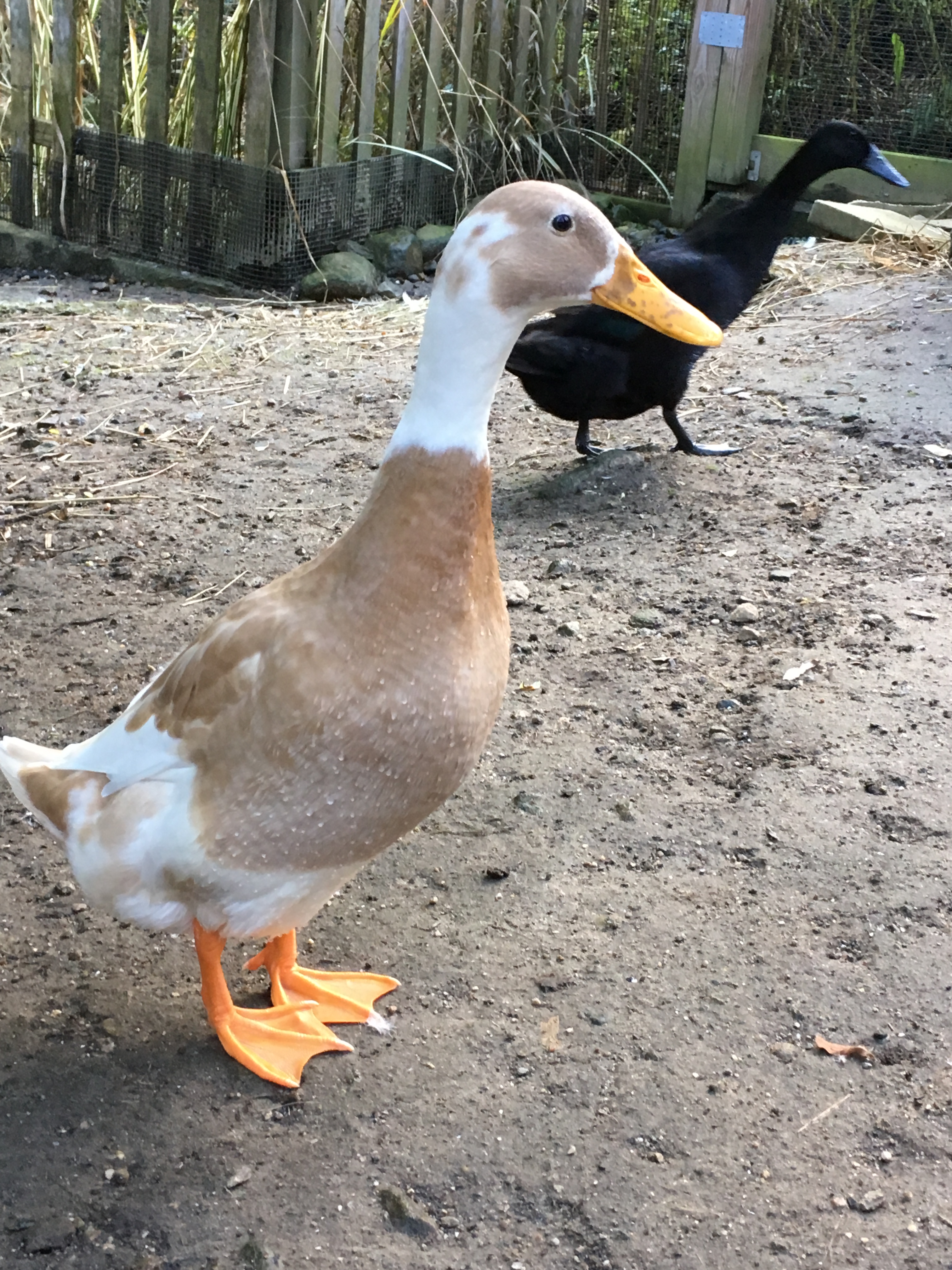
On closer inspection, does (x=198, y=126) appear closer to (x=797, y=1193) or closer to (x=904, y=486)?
(x=904, y=486)

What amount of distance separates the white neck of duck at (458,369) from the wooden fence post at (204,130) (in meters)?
5.20

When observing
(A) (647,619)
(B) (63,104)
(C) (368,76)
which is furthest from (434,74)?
(A) (647,619)

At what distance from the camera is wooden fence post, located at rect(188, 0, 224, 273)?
6359 millimetres

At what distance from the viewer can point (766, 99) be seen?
7836 mm

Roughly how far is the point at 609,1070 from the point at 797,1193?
37 centimetres

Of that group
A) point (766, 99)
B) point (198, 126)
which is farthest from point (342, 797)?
point (766, 99)

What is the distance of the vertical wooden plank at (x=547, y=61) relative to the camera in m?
7.84

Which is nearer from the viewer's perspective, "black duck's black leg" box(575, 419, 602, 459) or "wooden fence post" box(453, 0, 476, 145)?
"black duck's black leg" box(575, 419, 602, 459)

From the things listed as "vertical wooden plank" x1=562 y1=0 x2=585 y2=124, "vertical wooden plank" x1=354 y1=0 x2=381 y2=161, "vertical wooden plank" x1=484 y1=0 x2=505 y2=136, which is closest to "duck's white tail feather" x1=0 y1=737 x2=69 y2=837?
"vertical wooden plank" x1=354 y1=0 x2=381 y2=161

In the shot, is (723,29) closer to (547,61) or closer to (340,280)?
(547,61)

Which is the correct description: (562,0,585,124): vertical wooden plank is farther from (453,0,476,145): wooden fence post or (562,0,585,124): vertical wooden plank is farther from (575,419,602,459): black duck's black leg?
(575,419,602,459): black duck's black leg

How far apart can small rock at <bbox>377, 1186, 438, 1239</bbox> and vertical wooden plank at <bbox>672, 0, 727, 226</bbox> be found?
708cm

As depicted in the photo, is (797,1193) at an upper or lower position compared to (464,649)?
lower

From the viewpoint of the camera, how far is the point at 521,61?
7.80 metres
